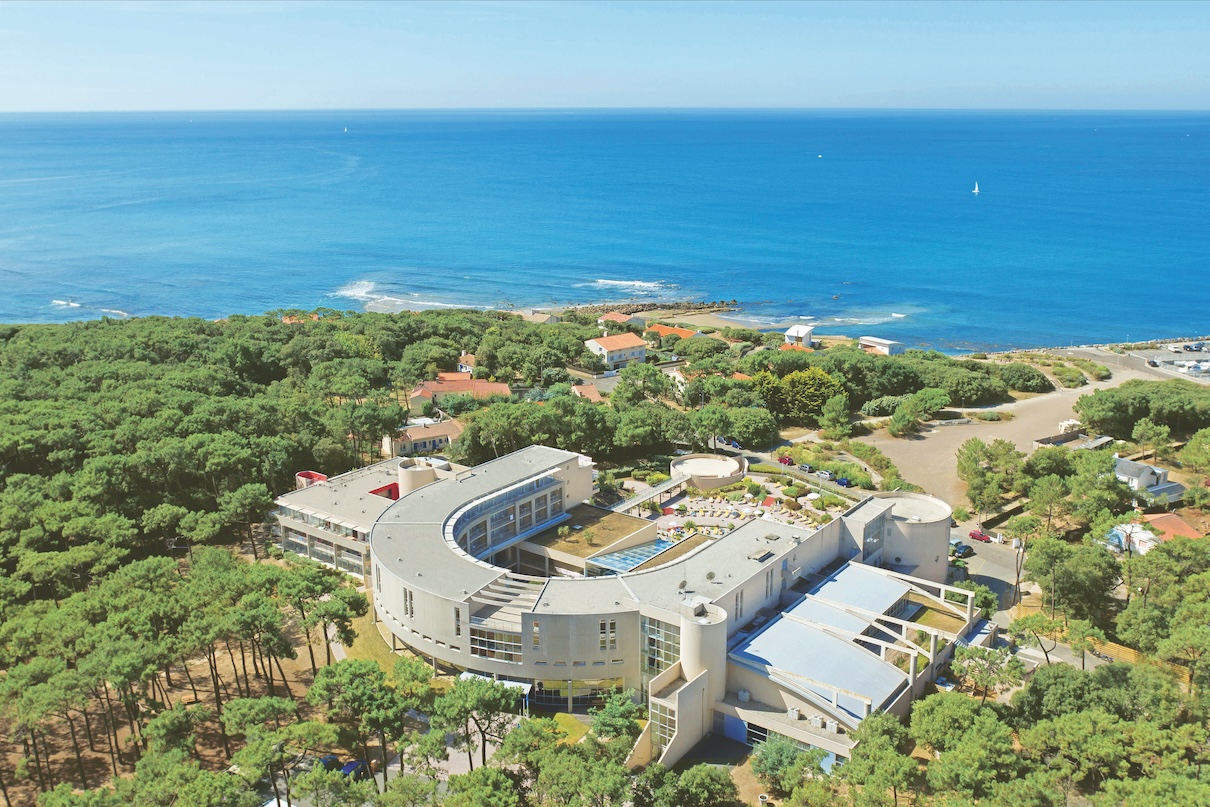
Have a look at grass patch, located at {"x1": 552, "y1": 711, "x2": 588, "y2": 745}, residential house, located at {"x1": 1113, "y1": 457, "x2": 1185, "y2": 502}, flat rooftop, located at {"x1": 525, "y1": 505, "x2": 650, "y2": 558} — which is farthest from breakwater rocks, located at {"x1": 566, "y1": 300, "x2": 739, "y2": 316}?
grass patch, located at {"x1": 552, "y1": 711, "x2": 588, "y2": 745}

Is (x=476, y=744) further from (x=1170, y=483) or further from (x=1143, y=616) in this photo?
(x=1170, y=483)

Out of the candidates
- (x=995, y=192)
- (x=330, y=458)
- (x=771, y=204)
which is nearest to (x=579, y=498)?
(x=330, y=458)

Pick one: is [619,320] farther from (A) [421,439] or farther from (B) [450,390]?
(A) [421,439]

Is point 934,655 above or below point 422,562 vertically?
below

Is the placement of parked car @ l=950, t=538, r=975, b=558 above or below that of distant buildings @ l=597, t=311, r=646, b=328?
below

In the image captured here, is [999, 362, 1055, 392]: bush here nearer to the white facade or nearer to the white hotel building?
the white hotel building

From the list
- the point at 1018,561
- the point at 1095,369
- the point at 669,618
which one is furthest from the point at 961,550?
the point at 1095,369

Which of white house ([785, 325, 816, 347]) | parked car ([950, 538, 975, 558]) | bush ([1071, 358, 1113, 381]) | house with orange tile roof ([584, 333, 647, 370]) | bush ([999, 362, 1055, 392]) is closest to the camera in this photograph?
parked car ([950, 538, 975, 558])
